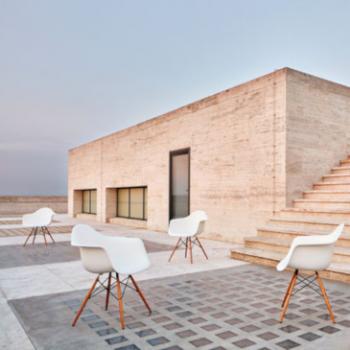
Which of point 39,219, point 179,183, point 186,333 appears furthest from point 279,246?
point 39,219

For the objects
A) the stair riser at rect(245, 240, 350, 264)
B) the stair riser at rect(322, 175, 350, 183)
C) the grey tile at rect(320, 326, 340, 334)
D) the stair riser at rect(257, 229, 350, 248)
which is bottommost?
the grey tile at rect(320, 326, 340, 334)

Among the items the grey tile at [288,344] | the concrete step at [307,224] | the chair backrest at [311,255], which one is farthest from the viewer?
the concrete step at [307,224]

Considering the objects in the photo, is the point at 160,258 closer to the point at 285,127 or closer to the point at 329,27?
the point at 285,127

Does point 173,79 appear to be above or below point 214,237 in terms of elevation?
above

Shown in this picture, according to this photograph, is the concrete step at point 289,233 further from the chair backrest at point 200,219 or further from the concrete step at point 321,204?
the chair backrest at point 200,219

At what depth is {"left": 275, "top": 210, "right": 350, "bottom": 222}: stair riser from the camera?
558 centimetres

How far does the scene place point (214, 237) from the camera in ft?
26.1

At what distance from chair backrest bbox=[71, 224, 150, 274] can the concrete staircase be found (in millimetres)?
2482

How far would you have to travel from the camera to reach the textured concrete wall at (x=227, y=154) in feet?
21.9

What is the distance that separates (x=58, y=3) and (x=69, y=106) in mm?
6388

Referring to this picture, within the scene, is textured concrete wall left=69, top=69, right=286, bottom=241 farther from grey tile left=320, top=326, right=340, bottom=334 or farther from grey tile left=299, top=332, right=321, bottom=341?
grey tile left=299, top=332, right=321, bottom=341

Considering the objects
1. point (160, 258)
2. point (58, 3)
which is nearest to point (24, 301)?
point (160, 258)

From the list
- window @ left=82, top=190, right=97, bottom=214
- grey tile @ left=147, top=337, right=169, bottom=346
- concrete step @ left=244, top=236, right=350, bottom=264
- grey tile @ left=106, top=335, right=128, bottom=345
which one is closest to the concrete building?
concrete step @ left=244, top=236, right=350, bottom=264

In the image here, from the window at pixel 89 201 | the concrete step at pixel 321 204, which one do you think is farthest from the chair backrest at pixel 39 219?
the window at pixel 89 201
